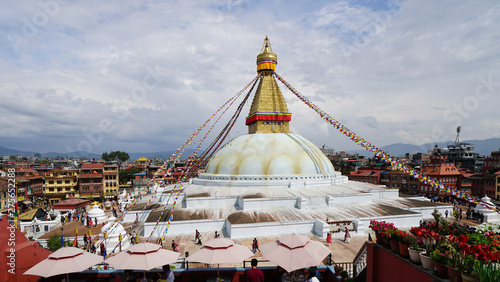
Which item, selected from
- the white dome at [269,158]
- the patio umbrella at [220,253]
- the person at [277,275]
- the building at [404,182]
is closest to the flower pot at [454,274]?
the person at [277,275]

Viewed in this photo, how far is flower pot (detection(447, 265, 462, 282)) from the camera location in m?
5.17

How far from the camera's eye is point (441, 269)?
5.56 m

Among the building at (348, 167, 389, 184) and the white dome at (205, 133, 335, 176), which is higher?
the white dome at (205, 133, 335, 176)

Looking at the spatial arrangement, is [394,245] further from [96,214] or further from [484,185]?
[484,185]

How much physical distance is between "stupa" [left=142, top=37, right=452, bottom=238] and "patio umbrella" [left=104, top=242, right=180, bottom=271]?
866cm

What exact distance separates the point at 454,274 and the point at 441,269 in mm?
322

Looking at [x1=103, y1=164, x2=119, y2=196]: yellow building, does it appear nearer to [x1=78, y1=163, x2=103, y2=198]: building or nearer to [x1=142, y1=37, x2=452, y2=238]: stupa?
[x1=78, y1=163, x2=103, y2=198]: building

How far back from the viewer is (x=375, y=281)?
7.62m

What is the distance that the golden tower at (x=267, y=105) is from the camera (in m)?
30.0

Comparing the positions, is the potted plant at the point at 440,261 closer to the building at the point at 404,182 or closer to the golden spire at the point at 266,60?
the golden spire at the point at 266,60

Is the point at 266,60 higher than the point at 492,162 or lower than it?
higher

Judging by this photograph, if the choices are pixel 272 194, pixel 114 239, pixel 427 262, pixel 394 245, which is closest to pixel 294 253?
pixel 394 245

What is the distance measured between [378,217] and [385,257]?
40.4 ft

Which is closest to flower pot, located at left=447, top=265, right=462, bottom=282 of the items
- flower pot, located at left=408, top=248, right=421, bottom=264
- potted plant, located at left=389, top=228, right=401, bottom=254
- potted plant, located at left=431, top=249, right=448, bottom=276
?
potted plant, located at left=431, top=249, right=448, bottom=276
